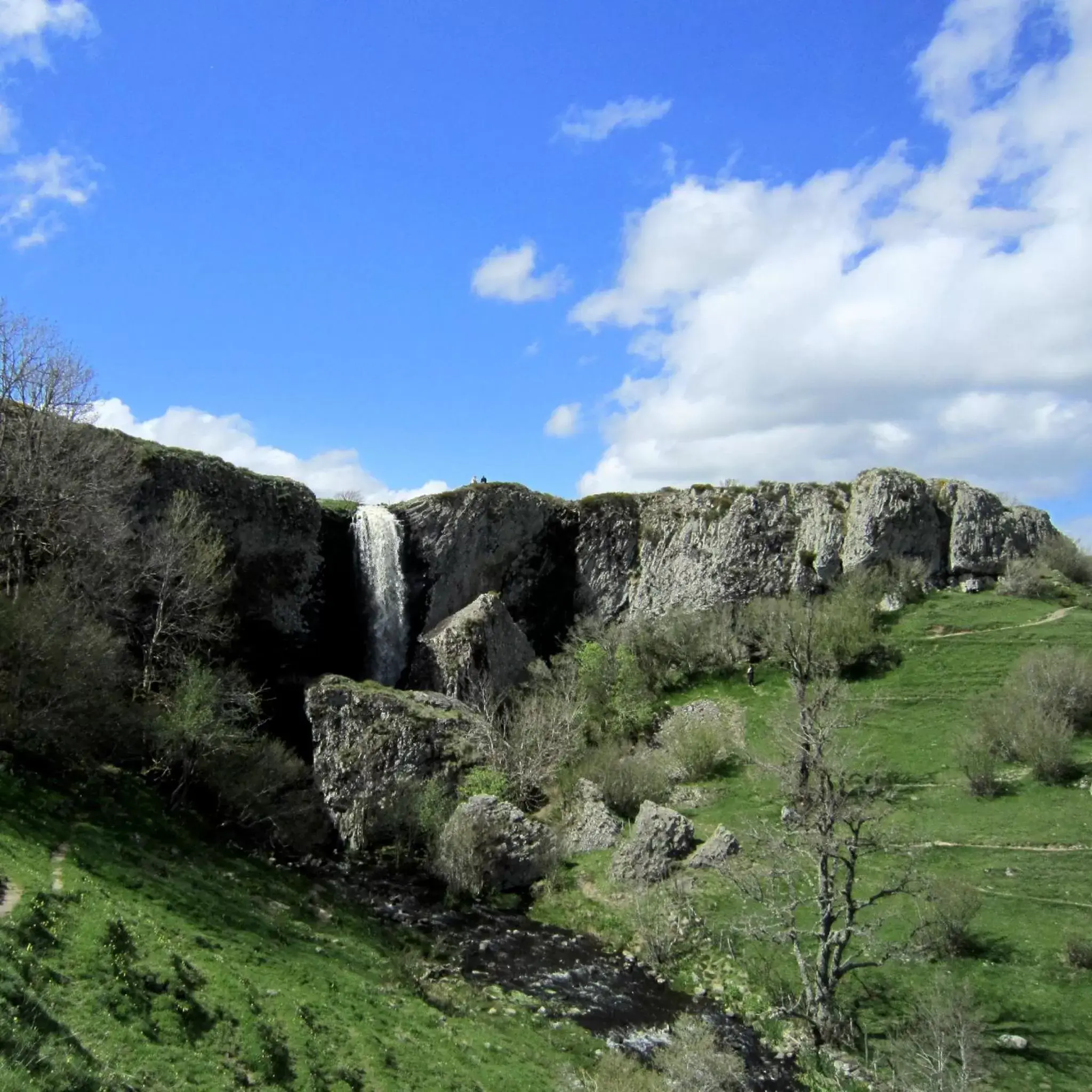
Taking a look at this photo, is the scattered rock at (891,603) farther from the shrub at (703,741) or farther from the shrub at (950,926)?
the shrub at (950,926)

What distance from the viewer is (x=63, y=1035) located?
11930mm

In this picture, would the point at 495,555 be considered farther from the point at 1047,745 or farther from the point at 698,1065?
the point at 698,1065

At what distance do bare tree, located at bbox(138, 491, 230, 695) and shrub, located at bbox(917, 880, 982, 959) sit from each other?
32639 mm

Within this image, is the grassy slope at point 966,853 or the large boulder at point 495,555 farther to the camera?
the large boulder at point 495,555

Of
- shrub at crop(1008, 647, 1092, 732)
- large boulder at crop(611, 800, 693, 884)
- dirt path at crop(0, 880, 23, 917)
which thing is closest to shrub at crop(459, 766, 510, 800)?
large boulder at crop(611, 800, 693, 884)

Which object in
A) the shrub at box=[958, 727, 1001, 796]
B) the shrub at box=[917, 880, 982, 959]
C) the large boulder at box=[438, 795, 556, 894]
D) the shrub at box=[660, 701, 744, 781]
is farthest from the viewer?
the shrub at box=[660, 701, 744, 781]

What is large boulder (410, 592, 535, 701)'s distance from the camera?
52.5 meters

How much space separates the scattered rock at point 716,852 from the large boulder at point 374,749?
41.8 ft

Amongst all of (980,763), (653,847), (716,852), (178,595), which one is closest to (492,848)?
(653,847)

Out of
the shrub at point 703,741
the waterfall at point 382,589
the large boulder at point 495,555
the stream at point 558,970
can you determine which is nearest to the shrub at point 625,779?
the shrub at point 703,741

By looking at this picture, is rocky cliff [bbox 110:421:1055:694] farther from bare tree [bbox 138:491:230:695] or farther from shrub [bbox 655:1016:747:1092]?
shrub [bbox 655:1016:747:1092]

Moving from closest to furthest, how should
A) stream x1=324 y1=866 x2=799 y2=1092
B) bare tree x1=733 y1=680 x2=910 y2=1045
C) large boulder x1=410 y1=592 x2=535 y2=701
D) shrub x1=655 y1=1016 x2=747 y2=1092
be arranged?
1. shrub x1=655 y1=1016 x2=747 y2=1092
2. bare tree x1=733 y1=680 x2=910 y2=1045
3. stream x1=324 y1=866 x2=799 y2=1092
4. large boulder x1=410 y1=592 x2=535 y2=701

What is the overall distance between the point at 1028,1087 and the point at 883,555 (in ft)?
151

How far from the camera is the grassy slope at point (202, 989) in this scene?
13.3 m
